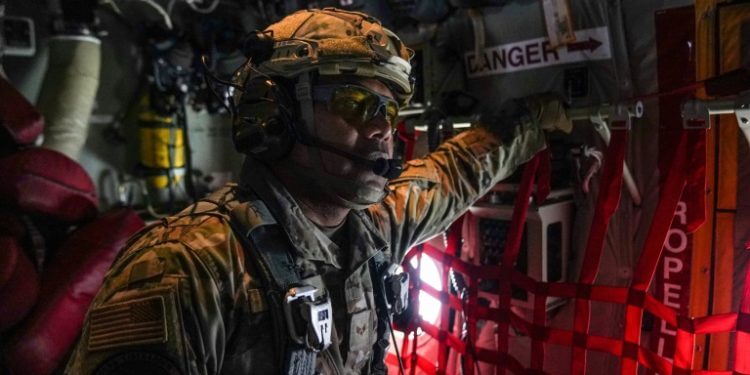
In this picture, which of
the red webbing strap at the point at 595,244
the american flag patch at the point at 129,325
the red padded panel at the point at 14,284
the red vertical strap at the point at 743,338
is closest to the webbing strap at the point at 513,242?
the red webbing strap at the point at 595,244

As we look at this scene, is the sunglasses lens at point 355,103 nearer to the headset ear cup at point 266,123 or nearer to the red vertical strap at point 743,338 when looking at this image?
the headset ear cup at point 266,123

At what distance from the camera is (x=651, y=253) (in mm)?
1820

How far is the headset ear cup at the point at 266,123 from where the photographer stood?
150cm

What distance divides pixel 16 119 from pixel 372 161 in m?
2.25

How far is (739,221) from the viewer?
6.31ft

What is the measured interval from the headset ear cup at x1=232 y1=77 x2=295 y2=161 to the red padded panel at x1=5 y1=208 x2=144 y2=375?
5.71 ft

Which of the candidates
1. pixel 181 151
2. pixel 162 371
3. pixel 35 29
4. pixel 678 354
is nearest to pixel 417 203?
pixel 678 354

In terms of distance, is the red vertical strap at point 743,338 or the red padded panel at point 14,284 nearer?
the red vertical strap at point 743,338

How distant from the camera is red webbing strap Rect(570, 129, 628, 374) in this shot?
1953 millimetres

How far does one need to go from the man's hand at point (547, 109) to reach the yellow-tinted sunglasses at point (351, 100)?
884 mm

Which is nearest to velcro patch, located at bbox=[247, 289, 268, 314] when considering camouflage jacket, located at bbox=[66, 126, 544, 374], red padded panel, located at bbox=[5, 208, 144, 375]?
camouflage jacket, located at bbox=[66, 126, 544, 374]

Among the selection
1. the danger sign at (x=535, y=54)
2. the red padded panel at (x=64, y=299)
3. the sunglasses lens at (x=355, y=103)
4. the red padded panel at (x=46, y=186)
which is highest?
the danger sign at (x=535, y=54)

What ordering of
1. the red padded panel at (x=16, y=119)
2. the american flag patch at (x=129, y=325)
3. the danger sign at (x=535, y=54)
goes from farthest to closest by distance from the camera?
the red padded panel at (x=16, y=119) < the danger sign at (x=535, y=54) < the american flag patch at (x=129, y=325)

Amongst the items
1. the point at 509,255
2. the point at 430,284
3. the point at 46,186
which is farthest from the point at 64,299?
the point at 509,255
